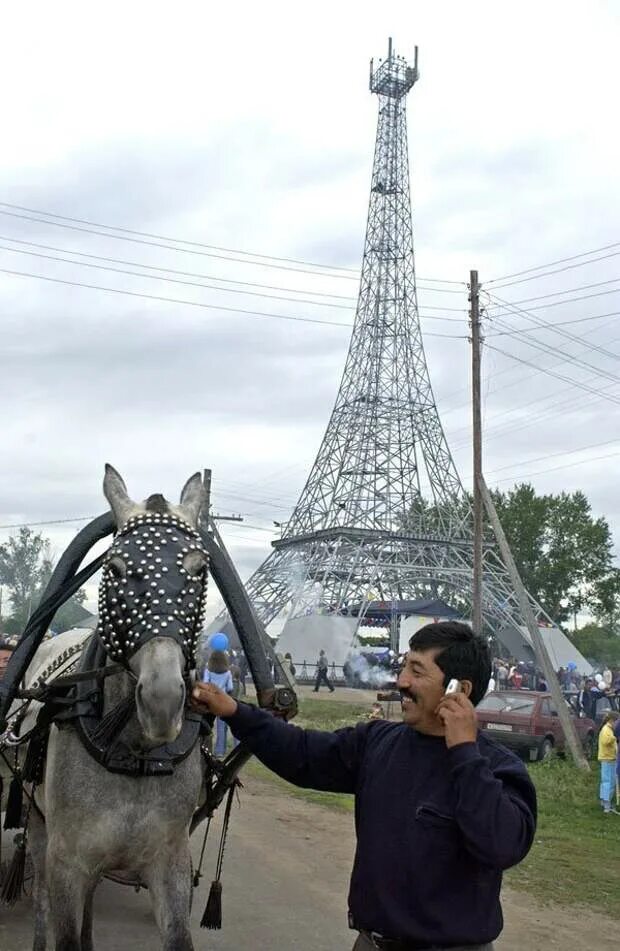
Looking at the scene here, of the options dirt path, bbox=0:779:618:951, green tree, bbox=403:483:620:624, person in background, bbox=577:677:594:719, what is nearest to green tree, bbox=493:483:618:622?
green tree, bbox=403:483:620:624


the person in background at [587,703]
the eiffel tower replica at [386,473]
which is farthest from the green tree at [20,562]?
the person in background at [587,703]

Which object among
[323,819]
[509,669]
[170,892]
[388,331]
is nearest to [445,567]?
[388,331]

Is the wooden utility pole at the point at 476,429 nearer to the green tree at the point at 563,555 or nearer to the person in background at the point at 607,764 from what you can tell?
the person in background at the point at 607,764

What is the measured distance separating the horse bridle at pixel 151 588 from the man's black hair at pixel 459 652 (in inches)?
38.6

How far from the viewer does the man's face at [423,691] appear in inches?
121

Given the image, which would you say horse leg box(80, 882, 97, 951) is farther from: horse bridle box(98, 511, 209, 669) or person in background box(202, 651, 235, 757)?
person in background box(202, 651, 235, 757)

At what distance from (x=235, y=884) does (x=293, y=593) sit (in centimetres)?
5216

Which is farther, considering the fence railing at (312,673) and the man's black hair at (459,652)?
the fence railing at (312,673)

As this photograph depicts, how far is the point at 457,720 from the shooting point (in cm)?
285

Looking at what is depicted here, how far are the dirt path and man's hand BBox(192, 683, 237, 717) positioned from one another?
12.6 feet

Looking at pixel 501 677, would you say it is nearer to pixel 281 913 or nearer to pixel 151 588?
pixel 281 913

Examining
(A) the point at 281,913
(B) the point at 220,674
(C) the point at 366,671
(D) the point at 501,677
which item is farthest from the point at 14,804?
(C) the point at 366,671

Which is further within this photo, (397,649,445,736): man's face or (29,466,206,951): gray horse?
(29,466,206,951): gray horse

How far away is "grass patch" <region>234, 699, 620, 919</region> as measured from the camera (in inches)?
Result: 372
